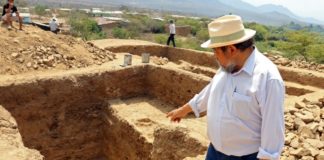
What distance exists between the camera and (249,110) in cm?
249

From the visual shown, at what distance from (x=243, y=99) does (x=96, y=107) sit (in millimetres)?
7312

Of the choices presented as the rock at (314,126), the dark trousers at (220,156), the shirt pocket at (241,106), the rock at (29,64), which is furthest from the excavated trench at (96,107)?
the shirt pocket at (241,106)

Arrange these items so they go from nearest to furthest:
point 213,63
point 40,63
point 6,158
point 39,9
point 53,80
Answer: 1. point 6,158
2. point 53,80
3. point 40,63
4. point 213,63
5. point 39,9

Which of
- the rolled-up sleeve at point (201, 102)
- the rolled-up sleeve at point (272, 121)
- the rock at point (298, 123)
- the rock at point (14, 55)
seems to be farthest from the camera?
the rock at point (14, 55)

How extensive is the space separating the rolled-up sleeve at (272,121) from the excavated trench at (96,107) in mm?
4808

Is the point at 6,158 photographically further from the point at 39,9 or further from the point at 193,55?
the point at 39,9

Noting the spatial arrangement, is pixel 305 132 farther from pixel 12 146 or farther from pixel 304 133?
pixel 12 146

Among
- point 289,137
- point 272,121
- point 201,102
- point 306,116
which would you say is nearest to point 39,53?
point 306,116

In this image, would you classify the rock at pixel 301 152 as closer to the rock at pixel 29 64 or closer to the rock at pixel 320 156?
the rock at pixel 320 156

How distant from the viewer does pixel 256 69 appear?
8.10ft

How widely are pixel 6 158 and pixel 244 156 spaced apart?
2.86 m

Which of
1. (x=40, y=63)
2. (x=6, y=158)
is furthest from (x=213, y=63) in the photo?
(x=6, y=158)

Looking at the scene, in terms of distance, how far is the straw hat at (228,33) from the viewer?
98.6 inches

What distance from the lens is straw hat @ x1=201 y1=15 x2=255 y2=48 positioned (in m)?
2.50
